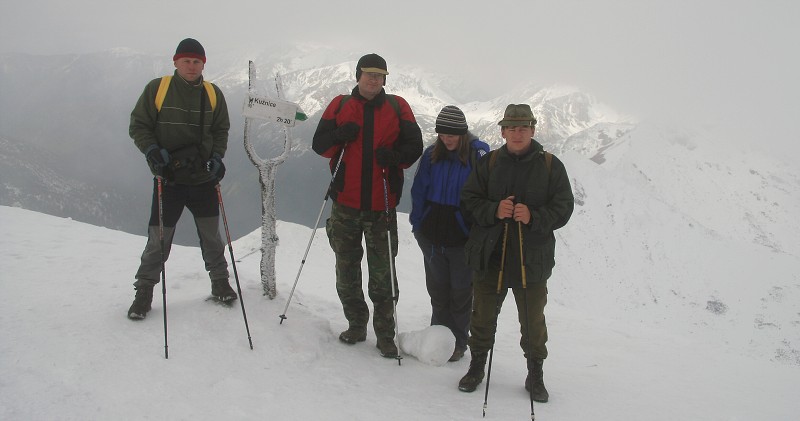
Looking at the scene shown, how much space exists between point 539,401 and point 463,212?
2.40 meters

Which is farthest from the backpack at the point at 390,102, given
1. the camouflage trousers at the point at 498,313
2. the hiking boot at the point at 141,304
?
the hiking boot at the point at 141,304

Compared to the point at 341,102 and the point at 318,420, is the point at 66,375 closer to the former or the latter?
the point at 318,420

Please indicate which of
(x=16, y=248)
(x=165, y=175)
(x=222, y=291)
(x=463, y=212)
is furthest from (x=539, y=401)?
(x=16, y=248)

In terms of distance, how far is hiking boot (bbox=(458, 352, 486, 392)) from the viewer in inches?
205

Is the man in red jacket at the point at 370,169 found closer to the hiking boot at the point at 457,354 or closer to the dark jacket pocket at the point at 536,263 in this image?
the hiking boot at the point at 457,354

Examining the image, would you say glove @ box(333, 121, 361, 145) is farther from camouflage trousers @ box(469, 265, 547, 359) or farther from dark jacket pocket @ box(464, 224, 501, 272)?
camouflage trousers @ box(469, 265, 547, 359)

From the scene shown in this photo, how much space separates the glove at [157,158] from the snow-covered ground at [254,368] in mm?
1867

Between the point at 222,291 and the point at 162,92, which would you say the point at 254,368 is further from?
the point at 162,92

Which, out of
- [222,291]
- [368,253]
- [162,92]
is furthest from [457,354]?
[162,92]

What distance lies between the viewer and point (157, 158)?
201 inches

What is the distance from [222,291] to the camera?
6141 mm

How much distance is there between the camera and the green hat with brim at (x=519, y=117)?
484cm

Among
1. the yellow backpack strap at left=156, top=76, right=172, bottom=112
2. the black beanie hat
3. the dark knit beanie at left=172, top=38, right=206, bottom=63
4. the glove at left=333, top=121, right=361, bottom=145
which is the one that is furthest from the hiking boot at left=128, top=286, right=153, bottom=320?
the black beanie hat

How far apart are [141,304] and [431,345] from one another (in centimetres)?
368
